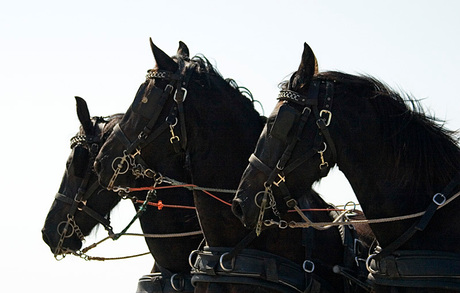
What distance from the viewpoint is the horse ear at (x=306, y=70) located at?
6477 millimetres

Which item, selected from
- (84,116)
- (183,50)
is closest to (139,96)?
(183,50)

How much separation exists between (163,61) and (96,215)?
99.3 inches

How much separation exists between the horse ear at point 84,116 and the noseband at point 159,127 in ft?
6.83

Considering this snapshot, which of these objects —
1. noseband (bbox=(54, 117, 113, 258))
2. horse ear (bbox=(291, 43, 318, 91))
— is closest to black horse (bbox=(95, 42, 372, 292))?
horse ear (bbox=(291, 43, 318, 91))

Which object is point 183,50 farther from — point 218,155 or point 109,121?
point 109,121

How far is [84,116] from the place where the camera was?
9844 millimetres

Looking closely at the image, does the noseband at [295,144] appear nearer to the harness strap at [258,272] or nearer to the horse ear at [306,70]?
the horse ear at [306,70]

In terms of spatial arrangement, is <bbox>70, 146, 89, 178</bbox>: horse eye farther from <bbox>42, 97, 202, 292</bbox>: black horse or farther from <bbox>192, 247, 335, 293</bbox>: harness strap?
<bbox>192, 247, 335, 293</bbox>: harness strap

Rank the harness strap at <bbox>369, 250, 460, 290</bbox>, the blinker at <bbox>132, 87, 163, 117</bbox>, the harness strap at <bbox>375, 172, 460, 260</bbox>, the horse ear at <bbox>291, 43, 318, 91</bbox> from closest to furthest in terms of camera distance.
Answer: the harness strap at <bbox>369, 250, 460, 290</bbox> < the harness strap at <bbox>375, 172, 460, 260</bbox> < the horse ear at <bbox>291, 43, 318, 91</bbox> < the blinker at <bbox>132, 87, 163, 117</bbox>

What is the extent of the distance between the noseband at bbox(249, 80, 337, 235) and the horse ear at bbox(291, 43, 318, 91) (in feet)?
0.19

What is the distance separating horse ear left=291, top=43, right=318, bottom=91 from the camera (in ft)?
21.2

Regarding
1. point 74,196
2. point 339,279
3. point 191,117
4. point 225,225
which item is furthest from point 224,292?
point 74,196

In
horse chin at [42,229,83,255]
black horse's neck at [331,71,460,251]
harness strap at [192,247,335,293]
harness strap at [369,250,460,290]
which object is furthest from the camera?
horse chin at [42,229,83,255]

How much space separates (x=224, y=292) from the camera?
708 centimetres
